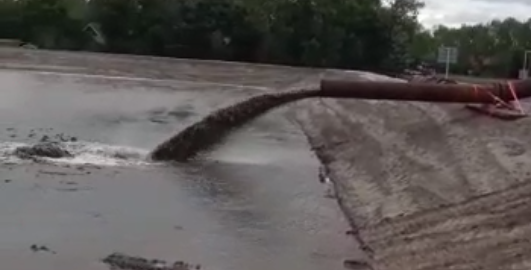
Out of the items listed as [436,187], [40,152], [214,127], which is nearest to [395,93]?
[214,127]

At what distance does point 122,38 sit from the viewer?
9394 cm

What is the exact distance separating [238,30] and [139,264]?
80.8m

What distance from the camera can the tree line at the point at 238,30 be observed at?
3568 inches

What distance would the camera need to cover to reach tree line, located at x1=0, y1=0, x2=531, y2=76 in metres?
90.6

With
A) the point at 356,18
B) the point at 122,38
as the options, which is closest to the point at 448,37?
the point at 356,18

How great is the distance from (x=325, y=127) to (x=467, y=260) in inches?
659

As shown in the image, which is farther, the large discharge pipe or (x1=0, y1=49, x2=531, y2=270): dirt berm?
the large discharge pipe

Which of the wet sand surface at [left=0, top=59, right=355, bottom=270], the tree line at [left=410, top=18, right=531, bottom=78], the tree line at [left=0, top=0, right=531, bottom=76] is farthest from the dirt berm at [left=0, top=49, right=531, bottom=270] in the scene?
the tree line at [left=0, top=0, right=531, bottom=76]

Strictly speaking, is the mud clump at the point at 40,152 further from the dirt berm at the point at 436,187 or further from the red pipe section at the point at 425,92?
the red pipe section at the point at 425,92

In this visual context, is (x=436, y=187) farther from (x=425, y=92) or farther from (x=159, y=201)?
(x=425, y=92)

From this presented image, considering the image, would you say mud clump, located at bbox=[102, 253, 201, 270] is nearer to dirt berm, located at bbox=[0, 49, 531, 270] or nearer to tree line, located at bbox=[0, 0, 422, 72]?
dirt berm, located at bbox=[0, 49, 531, 270]

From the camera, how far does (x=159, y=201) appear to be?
15383mm

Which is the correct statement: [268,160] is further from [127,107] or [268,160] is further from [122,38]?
[122,38]

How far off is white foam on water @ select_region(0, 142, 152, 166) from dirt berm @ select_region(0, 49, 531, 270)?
4.13m
